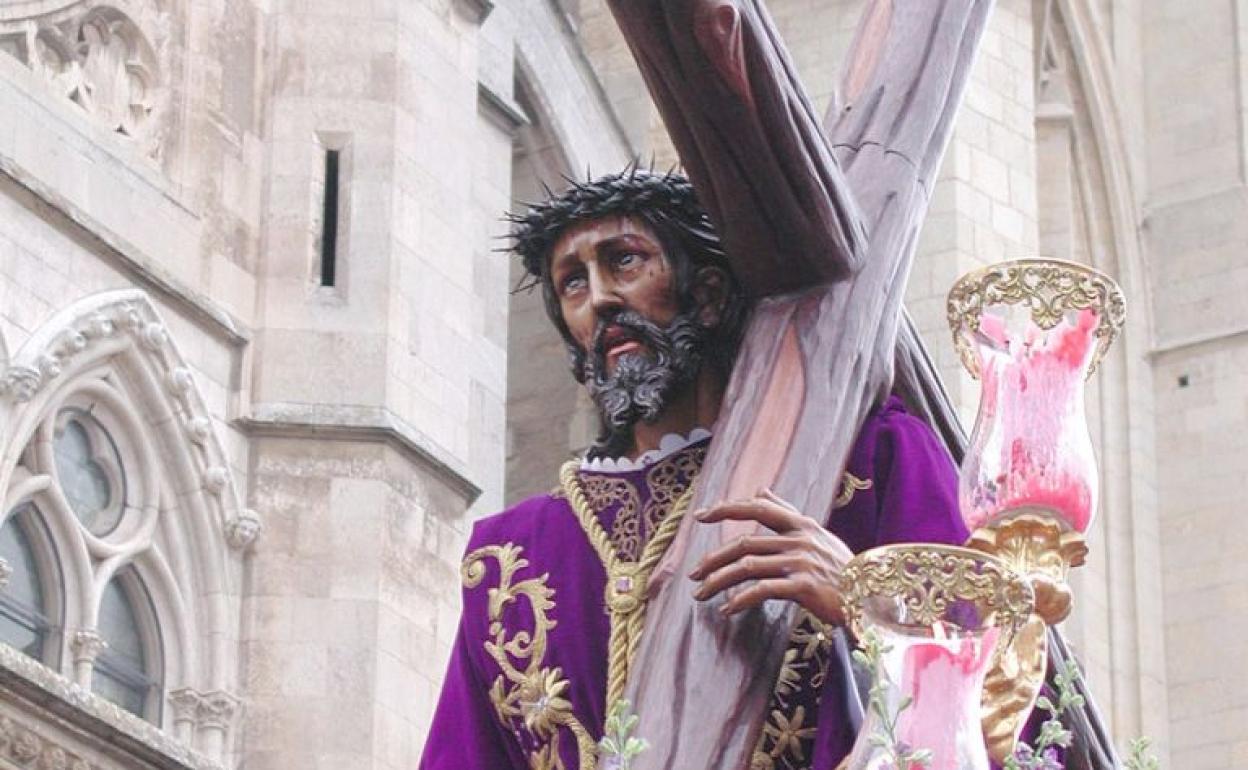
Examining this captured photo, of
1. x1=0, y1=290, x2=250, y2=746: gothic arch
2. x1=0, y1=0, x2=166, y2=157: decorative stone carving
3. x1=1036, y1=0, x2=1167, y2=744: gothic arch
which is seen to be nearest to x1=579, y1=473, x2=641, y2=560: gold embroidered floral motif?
x1=0, y1=290, x2=250, y2=746: gothic arch

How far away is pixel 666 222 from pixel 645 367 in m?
0.17

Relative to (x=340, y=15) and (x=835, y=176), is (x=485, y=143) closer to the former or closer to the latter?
(x=340, y=15)

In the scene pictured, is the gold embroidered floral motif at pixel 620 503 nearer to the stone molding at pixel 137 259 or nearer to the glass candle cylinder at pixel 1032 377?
the glass candle cylinder at pixel 1032 377

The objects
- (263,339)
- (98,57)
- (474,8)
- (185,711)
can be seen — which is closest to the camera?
(185,711)

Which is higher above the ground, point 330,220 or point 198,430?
point 330,220

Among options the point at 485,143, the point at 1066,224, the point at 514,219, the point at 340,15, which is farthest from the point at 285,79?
the point at 514,219

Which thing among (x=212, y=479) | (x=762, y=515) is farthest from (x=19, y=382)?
(x=762, y=515)

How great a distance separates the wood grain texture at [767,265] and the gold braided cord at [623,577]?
0.36ft

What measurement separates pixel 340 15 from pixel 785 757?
12.0 meters

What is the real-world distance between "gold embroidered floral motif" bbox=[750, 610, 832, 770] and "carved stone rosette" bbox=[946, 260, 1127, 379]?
1.31ft

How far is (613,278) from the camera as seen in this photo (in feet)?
14.9

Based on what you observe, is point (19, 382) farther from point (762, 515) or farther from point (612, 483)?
point (762, 515)

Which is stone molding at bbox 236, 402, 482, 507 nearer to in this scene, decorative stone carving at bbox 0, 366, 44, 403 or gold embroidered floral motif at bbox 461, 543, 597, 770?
decorative stone carving at bbox 0, 366, 44, 403

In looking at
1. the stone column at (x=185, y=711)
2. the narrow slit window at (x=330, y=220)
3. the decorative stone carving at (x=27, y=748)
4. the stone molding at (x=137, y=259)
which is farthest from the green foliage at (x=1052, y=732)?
the narrow slit window at (x=330, y=220)
